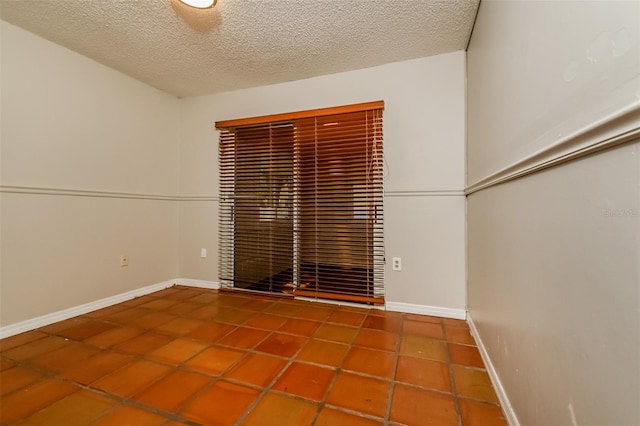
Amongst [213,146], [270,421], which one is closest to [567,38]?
[270,421]

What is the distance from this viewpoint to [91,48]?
7.10 feet

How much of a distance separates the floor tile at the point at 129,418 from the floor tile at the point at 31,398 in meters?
0.34

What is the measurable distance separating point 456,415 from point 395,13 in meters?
2.35

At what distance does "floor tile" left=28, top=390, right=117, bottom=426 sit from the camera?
113 centimetres

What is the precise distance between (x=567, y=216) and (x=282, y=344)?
1.68 meters

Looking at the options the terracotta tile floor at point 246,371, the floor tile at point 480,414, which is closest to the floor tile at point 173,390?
the terracotta tile floor at point 246,371

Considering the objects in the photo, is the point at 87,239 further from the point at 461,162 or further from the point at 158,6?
the point at 461,162

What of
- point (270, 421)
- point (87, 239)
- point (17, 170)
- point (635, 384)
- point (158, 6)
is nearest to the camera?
point (635, 384)

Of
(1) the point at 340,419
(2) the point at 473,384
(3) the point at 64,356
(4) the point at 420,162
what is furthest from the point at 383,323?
(3) the point at 64,356

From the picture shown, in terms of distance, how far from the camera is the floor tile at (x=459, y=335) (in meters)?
1.79

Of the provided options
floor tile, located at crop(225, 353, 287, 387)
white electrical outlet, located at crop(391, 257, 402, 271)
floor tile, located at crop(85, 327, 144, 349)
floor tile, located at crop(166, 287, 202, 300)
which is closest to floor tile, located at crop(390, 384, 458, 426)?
floor tile, located at crop(225, 353, 287, 387)

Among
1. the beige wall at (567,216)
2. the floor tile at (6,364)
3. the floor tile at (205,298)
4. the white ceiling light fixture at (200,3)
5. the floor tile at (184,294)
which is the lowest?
the floor tile at (6,364)

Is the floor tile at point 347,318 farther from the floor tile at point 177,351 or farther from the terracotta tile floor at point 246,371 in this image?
the floor tile at point 177,351

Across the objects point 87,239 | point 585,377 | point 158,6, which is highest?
point 158,6
